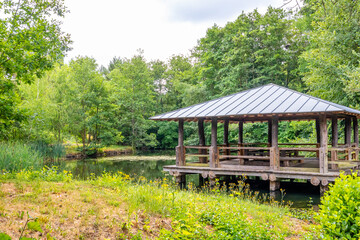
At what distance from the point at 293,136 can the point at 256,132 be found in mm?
3283

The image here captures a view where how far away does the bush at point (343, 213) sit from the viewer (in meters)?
3.84

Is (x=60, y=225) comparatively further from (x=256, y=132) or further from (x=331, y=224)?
(x=256, y=132)

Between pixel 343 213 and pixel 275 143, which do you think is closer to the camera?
pixel 343 213

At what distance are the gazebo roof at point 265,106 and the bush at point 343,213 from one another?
526cm

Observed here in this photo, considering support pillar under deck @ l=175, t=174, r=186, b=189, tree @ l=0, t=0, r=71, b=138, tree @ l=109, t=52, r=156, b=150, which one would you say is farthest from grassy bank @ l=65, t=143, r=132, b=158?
tree @ l=0, t=0, r=71, b=138

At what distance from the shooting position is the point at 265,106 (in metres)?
10.6

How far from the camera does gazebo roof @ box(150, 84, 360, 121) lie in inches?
374

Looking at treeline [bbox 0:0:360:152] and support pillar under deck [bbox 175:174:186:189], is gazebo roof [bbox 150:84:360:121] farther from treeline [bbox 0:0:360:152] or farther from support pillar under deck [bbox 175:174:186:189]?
treeline [bbox 0:0:360:152]

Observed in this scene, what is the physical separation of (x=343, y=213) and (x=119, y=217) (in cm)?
339

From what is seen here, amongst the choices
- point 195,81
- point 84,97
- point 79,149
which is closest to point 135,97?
point 84,97

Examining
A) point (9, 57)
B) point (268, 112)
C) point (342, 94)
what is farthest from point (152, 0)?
point (342, 94)

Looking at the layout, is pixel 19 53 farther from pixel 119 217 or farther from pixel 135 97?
pixel 135 97

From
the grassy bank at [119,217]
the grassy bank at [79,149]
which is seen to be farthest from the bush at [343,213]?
the grassy bank at [79,149]

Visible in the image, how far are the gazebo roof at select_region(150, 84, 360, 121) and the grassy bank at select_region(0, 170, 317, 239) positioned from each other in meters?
4.53
